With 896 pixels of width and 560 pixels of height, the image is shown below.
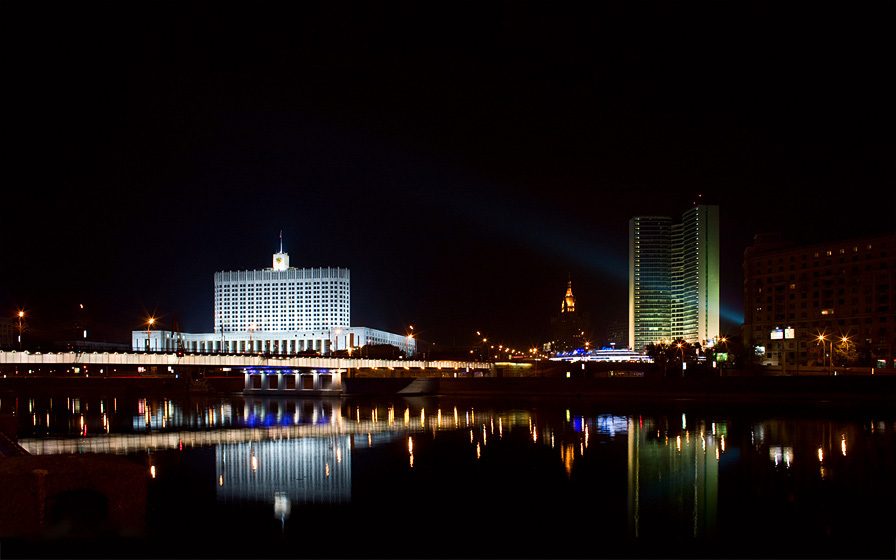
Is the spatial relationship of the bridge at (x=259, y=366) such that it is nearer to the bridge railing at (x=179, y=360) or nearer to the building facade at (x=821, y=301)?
the bridge railing at (x=179, y=360)

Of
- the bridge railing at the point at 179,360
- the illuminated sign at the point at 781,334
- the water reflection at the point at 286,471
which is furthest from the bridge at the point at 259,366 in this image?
the illuminated sign at the point at 781,334

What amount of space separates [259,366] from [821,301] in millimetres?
89720

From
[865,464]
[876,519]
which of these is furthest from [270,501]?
[865,464]

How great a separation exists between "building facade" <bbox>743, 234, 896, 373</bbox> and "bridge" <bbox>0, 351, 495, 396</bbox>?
4901 cm

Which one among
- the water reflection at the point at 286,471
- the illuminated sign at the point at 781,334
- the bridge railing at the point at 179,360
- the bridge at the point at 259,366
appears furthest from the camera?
the illuminated sign at the point at 781,334

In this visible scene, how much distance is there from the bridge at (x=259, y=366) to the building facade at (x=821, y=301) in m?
49.0

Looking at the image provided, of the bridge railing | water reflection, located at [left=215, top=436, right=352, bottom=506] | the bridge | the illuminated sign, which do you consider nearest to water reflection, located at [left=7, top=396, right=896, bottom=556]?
water reflection, located at [left=215, top=436, right=352, bottom=506]

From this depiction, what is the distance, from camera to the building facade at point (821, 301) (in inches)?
4545

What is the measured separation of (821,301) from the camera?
12500cm

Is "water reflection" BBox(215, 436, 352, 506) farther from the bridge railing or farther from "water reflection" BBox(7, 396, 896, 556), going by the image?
the bridge railing

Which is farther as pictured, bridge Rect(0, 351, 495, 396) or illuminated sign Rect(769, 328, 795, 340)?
illuminated sign Rect(769, 328, 795, 340)

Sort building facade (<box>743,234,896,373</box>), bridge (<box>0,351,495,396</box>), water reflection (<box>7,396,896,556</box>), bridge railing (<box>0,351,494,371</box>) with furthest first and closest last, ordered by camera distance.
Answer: building facade (<box>743,234,896,373</box>)
bridge (<box>0,351,495,396</box>)
bridge railing (<box>0,351,494,371</box>)
water reflection (<box>7,396,896,556</box>)

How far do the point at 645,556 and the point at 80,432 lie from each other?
44649 mm

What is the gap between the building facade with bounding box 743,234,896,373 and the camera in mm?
115438
